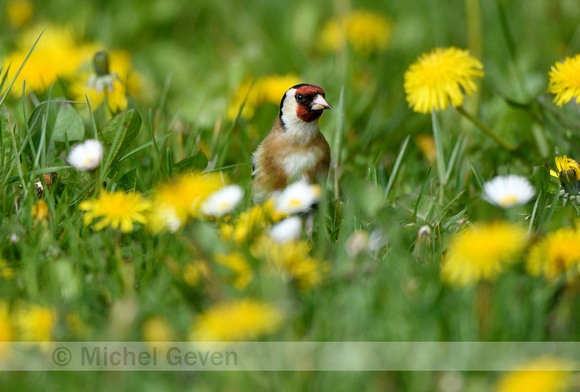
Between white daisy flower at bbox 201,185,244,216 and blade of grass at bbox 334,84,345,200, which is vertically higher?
blade of grass at bbox 334,84,345,200

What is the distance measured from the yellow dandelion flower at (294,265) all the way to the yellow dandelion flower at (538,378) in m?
0.55

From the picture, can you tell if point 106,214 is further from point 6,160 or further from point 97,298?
point 6,160

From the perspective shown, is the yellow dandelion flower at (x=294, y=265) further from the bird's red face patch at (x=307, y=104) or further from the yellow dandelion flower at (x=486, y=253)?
the bird's red face patch at (x=307, y=104)

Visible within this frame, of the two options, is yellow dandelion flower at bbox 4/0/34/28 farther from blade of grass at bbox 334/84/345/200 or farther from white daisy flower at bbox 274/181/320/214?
white daisy flower at bbox 274/181/320/214

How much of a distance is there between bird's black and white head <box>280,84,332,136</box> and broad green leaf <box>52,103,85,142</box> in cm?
80

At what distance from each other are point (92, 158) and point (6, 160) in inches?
19.7

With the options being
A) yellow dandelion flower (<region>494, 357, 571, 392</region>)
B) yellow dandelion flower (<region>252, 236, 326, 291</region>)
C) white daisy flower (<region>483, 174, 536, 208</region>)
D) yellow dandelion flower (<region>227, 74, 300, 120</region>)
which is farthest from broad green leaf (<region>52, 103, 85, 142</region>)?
yellow dandelion flower (<region>494, 357, 571, 392</region>)

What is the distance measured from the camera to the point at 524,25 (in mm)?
4543

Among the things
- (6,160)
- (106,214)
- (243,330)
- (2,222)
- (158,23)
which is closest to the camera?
(243,330)

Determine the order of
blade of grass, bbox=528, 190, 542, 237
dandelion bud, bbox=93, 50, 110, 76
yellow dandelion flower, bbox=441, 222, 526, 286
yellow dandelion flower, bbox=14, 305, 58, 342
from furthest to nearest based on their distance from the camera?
1. dandelion bud, bbox=93, 50, 110, 76
2. blade of grass, bbox=528, 190, 542, 237
3. yellow dandelion flower, bbox=14, 305, 58, 342
4. yellow dandelion flower, bbox=441, 222, 526, 286

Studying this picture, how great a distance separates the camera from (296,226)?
79.7 inches

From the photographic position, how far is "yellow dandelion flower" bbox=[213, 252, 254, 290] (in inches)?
72.7

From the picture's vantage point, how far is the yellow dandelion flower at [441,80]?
270 cm

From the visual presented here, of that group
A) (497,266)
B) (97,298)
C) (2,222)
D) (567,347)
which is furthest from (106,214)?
(567,347)
